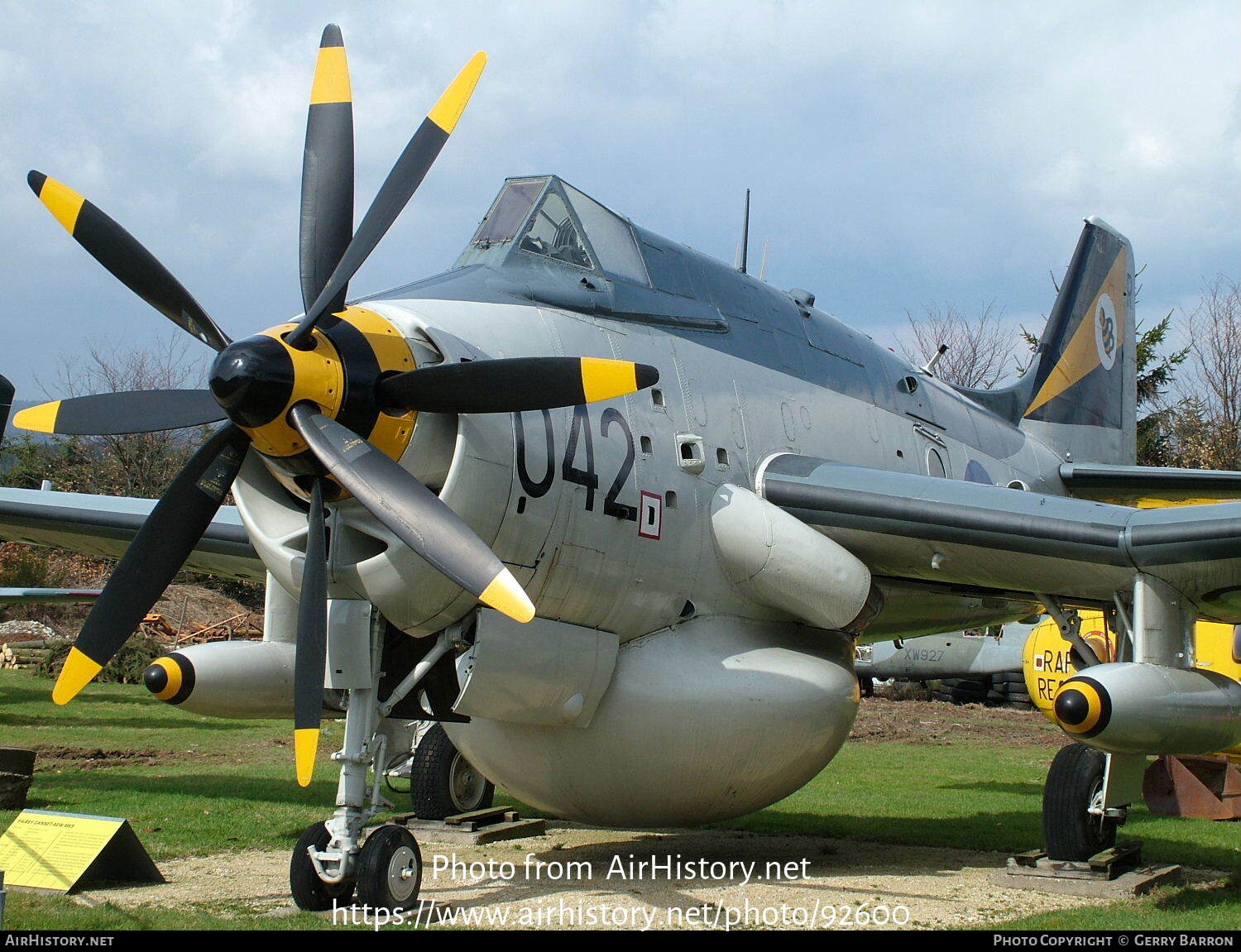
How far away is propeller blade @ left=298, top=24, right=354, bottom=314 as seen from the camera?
716cm

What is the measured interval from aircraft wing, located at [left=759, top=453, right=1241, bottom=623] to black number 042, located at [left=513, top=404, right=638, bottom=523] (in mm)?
1491

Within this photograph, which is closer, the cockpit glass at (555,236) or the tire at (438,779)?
the cockpit glass at (555,236)

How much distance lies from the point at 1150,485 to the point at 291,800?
960 centimetres

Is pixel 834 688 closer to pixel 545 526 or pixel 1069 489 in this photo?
pixel 545 526

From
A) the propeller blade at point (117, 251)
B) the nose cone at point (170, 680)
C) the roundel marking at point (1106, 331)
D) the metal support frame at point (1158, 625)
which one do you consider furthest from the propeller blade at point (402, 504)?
the roundel marking at point (1106, 331)

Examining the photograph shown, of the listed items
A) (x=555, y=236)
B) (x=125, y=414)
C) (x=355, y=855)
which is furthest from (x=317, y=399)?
(x=555, y=236)

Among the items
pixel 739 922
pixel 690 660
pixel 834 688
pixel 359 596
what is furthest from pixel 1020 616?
pixel 359 596

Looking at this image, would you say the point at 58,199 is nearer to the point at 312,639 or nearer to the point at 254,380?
the point at 254,380

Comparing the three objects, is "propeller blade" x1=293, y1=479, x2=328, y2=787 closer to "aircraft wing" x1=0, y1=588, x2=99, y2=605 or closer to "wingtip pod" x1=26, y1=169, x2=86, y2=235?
"wingtip pod" x1=26, y1=169, x2=86, y2=235

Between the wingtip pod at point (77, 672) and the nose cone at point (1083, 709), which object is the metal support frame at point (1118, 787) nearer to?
the nose cone at point (1083, 709)

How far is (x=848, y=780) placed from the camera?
16.4 metres

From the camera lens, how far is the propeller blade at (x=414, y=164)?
696cm

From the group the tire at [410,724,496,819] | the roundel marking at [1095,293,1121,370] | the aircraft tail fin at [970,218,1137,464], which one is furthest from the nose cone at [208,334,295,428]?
the roundel marking at [1095,293,1121,370]

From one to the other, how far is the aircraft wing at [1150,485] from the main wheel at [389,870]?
27.2 feet
